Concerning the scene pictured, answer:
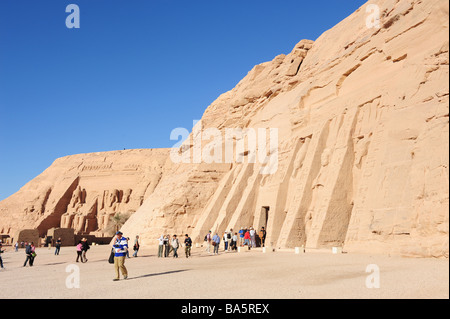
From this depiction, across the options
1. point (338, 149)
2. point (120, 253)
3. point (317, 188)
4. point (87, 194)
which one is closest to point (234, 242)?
point (317, 188)

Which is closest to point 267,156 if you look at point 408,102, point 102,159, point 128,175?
point 408,102

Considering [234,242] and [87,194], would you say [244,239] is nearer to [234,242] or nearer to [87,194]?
[234,242]

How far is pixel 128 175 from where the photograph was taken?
55.9m

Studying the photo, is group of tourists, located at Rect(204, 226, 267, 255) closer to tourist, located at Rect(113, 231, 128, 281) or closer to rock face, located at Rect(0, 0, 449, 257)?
rock face, located at Rect(0, 0, 449, 257)

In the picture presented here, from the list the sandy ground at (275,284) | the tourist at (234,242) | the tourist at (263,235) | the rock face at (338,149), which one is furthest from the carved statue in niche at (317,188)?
the sandy ground at (275,284)

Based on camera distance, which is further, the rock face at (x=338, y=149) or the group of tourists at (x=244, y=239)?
the group of tourists at (x=244, y=239)

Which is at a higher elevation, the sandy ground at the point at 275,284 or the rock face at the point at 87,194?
the rock face at the point at 87,194

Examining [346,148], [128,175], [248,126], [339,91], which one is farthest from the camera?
[128,175]

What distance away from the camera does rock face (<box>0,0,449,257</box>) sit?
34.3 feet

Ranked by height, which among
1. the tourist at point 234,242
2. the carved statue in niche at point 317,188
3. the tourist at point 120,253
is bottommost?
the tourist at point 234,242

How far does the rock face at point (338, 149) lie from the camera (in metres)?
10.5

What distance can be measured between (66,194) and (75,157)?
8.38m

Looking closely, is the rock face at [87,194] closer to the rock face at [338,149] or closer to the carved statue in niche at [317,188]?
the rock face at [338,149]
